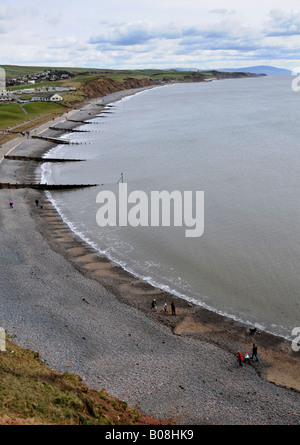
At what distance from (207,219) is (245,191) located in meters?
11.6

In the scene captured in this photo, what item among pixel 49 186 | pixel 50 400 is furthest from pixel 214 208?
pixel 50 400

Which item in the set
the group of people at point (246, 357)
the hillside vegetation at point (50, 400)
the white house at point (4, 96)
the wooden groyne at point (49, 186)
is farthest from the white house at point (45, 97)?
the group of people at point (246, 357)

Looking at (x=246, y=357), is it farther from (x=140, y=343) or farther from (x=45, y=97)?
(x=45, y=97)

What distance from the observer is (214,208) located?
46875 millimetres

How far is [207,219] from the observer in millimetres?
43781

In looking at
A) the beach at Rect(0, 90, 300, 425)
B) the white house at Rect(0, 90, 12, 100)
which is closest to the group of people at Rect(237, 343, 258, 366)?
the beach at Rect(0, 90, 300, 425)

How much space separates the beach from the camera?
63.9 feet

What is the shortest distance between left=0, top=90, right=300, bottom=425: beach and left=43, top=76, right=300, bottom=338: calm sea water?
7.87 ft

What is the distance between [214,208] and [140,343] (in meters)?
26.2

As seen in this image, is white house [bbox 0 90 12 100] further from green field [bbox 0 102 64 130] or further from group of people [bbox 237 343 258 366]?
group of people [bbox 237 343 258 366]

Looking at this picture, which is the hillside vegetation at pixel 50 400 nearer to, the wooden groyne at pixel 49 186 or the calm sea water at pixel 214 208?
the calm sea water at pixel 214 208

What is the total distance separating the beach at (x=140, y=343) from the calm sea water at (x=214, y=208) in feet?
7.87

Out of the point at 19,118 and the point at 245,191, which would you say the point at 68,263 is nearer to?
the point at 245,191

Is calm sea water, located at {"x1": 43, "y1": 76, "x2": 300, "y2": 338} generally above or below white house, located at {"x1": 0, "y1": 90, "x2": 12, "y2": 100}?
below
